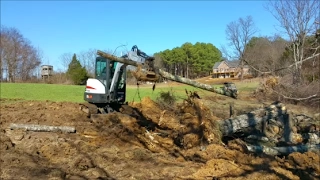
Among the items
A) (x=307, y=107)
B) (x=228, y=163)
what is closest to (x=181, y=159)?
(x=228, y=163)

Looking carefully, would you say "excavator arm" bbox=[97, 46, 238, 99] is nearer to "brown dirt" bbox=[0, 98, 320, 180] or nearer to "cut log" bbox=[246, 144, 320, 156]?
"brown dirt" bbox=[0, 98, 320, 180]

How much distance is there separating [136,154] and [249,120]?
13.5ft

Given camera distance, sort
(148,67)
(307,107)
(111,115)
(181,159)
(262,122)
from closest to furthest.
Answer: (148,67), (181,159), (262,122), (111,115), (307,107)

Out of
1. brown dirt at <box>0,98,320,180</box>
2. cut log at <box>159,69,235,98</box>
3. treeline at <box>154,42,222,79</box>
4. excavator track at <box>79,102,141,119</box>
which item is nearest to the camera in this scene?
brown dirt at <box>0,98,320,180</box>

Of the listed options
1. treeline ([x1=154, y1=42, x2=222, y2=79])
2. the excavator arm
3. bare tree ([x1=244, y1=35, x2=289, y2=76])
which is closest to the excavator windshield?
bare tree ([x1=244, y1=35, x2=289, y2=76])

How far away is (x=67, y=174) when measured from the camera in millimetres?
6793

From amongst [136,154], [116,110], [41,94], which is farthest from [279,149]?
[41,94]

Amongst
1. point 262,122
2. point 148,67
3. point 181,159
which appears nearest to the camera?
point 148,67

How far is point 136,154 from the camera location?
8305 millimetres

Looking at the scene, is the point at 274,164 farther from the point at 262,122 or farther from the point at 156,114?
the point at 156,114

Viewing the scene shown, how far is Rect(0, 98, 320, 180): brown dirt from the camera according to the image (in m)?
6.85

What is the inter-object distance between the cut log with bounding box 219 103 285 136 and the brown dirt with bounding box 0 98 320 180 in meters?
0.62

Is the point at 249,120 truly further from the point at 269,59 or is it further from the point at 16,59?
the point at 16,59

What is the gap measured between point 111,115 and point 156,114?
8.98ft
